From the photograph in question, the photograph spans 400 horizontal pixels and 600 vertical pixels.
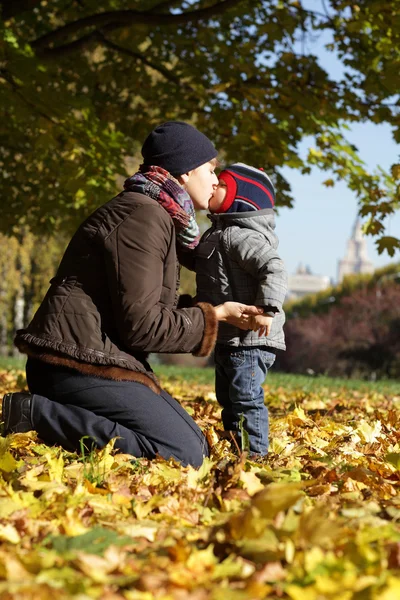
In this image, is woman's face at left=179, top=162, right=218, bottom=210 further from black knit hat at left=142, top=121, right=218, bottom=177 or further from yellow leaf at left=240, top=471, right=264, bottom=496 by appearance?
yellow leaf at left=240, top=471, right=264, bottom=496

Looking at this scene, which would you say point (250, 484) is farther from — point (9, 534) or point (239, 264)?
point (239, 264)

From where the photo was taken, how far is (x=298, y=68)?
8.38 m

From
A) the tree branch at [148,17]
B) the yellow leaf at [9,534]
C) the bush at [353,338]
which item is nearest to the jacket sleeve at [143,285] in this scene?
the yellow leaf at [9,534]

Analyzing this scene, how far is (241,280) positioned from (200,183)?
0.54 m

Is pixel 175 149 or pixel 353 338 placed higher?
pixel 175 149

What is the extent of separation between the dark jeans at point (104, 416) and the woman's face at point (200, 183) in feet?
3.23

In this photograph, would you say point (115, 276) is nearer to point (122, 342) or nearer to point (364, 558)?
point (122, 342)

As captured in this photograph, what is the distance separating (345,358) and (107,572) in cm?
3108

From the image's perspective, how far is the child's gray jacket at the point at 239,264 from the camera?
3.55 meters

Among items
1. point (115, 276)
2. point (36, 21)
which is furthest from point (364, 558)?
point (36, 21)

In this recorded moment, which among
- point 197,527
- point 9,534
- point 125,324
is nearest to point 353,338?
point 125,324

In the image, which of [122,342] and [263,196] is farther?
A: [263,196]

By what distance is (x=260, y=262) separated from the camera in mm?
3516

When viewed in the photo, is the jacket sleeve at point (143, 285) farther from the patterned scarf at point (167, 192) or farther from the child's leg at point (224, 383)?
Result: the child's leg at point (224, 383)
